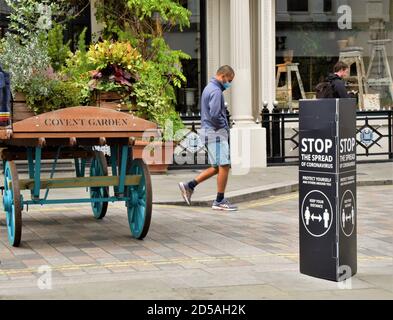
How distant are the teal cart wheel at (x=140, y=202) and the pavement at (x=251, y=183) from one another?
9.11ft

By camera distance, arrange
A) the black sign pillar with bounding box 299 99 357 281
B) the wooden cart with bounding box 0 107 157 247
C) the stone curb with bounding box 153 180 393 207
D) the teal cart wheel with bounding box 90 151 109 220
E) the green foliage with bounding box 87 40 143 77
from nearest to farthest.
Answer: the black sign pillar with bounding box 299 99 357 281, the wooden cart with bounding box 0 107 157 247, the green foliage with bounding box 87 40 143 77, the teal cart wheel with bounding box 90 151 109 220, the stone curb with bounding box 153 180 393 207

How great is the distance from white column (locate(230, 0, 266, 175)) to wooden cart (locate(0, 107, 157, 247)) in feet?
24.7

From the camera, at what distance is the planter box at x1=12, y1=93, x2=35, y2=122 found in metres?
7.74

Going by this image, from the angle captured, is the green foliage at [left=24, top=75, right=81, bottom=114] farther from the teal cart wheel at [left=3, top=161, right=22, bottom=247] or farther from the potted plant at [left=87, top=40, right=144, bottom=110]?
the teal cart wheel at [left=3, top=161, right=22, bottom=247]

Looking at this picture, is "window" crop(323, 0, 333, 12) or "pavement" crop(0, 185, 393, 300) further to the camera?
"window" crop(323, 0, 333, 12)

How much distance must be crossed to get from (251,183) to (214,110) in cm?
322

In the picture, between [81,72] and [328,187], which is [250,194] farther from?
[328,187]

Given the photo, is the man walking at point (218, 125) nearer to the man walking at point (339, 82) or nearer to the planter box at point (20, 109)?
the man walking at point (339, 82)

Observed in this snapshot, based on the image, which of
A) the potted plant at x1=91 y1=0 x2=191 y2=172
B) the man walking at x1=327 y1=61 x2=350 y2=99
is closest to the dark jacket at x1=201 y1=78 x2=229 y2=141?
the man walking at x1=327 y1=61 x2=350 y2=99

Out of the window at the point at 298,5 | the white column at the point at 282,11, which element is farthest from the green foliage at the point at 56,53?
the window at the point at 298,5

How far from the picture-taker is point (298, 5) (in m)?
18.7

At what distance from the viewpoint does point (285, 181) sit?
13484mm

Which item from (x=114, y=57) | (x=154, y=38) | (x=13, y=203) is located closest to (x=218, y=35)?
(x=154, y=38)
